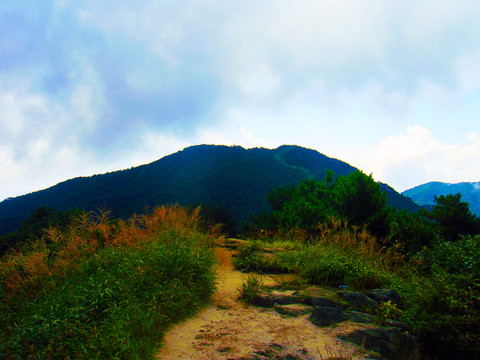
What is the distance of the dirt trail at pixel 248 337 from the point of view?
3191mm

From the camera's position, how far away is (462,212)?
12.8 metres

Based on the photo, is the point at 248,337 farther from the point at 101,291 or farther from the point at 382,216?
the point at 382,216

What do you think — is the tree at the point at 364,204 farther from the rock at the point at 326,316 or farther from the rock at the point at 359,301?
the rock at the point at 326,316

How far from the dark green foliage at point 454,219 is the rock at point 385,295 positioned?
31.1 feet

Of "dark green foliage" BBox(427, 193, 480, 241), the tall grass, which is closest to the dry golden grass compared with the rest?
the tall grass

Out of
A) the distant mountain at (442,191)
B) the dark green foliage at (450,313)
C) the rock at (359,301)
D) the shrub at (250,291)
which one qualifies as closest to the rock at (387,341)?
the dark green foliage at (450,313)

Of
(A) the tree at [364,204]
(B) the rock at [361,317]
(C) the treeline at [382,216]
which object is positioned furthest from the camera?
(A) the tree at [364,204]

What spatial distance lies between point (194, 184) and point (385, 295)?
5674 cm

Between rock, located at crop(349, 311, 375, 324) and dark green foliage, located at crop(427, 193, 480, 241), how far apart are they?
10477mm

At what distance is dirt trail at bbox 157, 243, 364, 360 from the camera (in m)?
3.19

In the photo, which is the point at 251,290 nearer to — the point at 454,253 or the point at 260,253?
the point at 260,253

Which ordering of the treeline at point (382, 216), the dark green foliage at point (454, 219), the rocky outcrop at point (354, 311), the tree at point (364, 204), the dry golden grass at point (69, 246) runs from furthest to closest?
the tree at point (364, 204) < the dark green foliage at point (454, 219) < the treeline at point (382, 216) < the dry golden grass at point (69, 246) < the rocky outcrop at point (354, 311)

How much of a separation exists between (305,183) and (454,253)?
1895cm

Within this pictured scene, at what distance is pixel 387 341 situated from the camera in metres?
3.55
